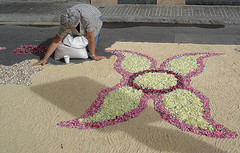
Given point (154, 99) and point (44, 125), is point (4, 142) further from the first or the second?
point (154, 99)

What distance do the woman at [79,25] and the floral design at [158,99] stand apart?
78 cm

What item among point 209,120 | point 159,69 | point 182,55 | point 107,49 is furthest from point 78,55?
point 209,120

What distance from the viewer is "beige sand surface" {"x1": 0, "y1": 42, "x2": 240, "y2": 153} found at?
3322 millimetres

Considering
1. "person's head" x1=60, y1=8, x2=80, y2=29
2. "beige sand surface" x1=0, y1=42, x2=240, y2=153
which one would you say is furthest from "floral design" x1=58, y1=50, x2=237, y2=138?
"person's head" x1=60, y1=8, x2=80, y2=29

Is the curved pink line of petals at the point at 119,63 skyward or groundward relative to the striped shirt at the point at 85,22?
groundward

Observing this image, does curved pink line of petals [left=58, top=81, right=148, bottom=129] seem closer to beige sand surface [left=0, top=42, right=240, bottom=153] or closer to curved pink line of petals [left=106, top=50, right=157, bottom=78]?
beige sand surface [left=0, top=42, right=240, bottom=153]

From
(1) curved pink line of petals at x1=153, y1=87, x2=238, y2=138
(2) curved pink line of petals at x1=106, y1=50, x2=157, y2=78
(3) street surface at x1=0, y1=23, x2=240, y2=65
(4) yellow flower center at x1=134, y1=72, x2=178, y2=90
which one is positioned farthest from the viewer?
(3) street surface at x1=0, y1=23, x2=240, y2=65

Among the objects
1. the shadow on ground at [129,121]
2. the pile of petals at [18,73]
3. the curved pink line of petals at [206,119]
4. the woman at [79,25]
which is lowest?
the pile of petals at [18,73]

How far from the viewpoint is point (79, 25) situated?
18.2ft

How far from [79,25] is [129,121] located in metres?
2.58

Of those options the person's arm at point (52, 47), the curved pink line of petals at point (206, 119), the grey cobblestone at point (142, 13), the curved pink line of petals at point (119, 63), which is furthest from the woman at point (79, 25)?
the grey cobblestone at point (142, 13)

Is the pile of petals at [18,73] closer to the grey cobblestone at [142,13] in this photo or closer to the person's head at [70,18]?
the person's head at [70,18]

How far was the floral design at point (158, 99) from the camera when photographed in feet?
12.0

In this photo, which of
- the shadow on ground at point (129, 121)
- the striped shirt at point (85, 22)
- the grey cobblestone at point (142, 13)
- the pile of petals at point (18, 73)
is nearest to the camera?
the shadow on ground at point (129, 121)
